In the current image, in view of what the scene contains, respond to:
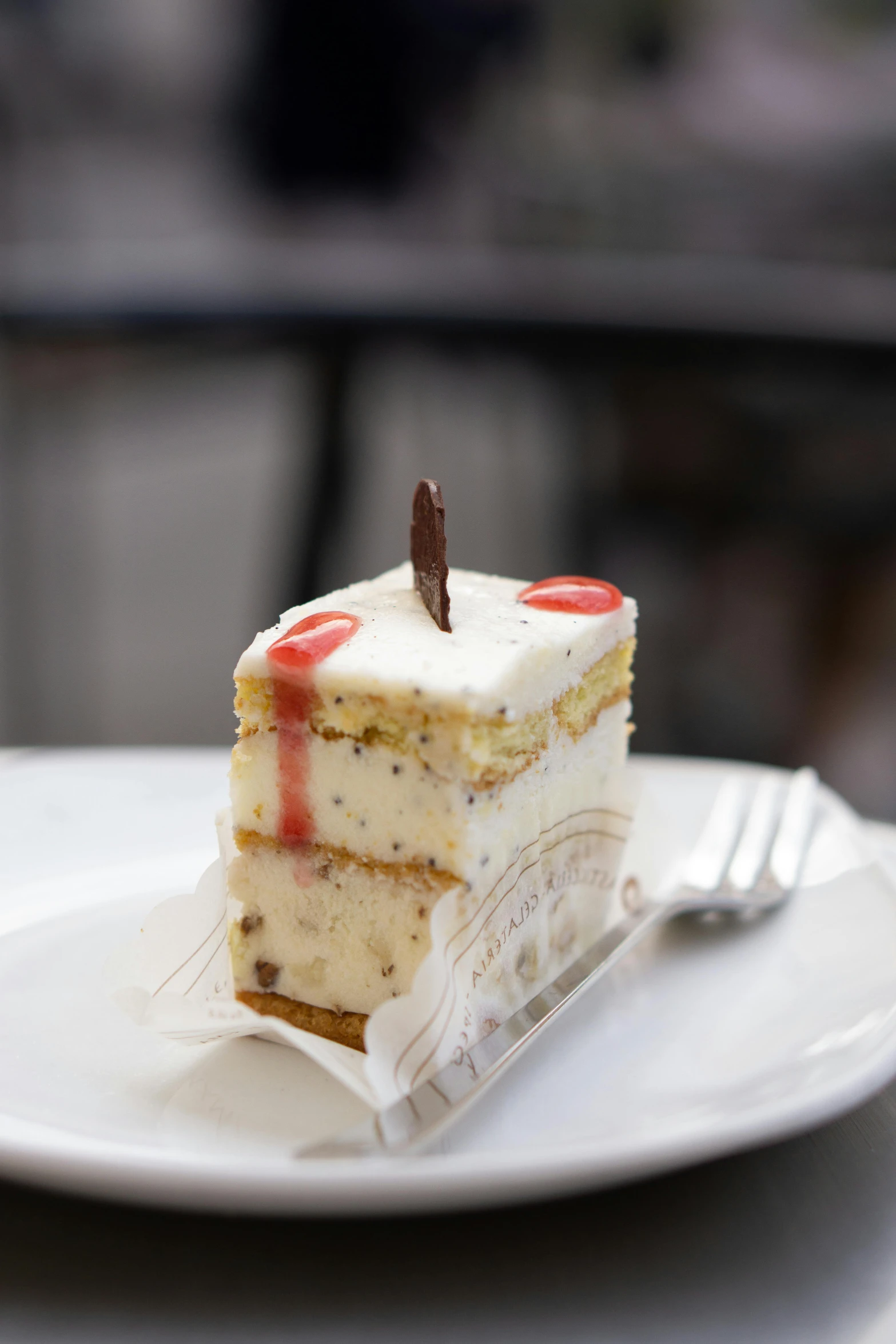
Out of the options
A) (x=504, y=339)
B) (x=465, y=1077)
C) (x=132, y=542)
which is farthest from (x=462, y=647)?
(x=132, y=542)

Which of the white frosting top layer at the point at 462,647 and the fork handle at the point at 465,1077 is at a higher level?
the white frosting top layer at the point at 462,647

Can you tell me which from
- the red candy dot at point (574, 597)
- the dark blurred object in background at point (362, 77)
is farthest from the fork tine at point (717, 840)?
the dark blurred object in background at point (362, 77)

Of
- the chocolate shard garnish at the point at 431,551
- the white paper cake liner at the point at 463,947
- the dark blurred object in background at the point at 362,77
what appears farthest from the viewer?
the dark blurred object in background at the point at 362,77

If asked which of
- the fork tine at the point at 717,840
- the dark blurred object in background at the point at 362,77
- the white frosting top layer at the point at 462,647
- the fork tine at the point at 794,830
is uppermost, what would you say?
the dark blurred object in background at the point at 362,77

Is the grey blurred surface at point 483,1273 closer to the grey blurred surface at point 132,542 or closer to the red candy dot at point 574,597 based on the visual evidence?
the red candy dot at point 574,597

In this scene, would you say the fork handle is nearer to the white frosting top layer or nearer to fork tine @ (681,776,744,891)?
fork tine @ (681,776,744,891)

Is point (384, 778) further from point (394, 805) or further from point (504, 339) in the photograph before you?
point (504, 339)

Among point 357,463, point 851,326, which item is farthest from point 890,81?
point 357,463

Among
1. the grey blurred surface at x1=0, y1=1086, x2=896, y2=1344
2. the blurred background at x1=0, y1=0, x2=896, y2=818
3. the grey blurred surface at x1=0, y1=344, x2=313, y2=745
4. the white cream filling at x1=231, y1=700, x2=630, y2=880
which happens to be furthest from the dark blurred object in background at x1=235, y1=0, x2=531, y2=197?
the grey blurred surface at x1=0, y1=1086, x2=896, y2=1344
